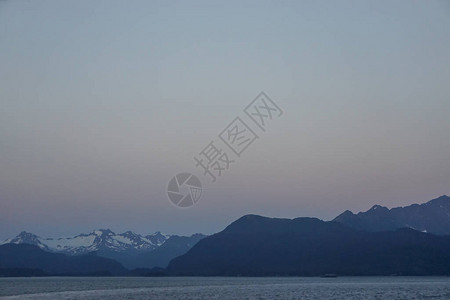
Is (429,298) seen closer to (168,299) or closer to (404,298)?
(404,298)

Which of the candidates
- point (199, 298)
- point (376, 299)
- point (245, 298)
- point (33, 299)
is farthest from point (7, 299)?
point (376, 299)

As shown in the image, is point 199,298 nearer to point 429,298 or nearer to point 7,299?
point 7,299

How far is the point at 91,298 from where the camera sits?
120250mm

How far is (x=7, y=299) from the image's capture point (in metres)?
115

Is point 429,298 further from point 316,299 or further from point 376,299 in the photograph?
point 316,299

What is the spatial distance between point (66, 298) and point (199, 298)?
2703 centimetres

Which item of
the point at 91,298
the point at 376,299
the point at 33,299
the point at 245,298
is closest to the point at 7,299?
the point at 33,299

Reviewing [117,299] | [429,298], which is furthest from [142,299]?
[429,298]

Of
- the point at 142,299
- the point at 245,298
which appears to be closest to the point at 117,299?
the point at 142,299

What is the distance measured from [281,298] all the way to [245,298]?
736 cm

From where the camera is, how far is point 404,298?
11912 cm

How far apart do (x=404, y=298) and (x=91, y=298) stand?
63.4 metres

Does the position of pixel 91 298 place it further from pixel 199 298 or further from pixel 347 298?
pixel 347 298

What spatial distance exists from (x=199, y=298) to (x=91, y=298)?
21987 millimetres
